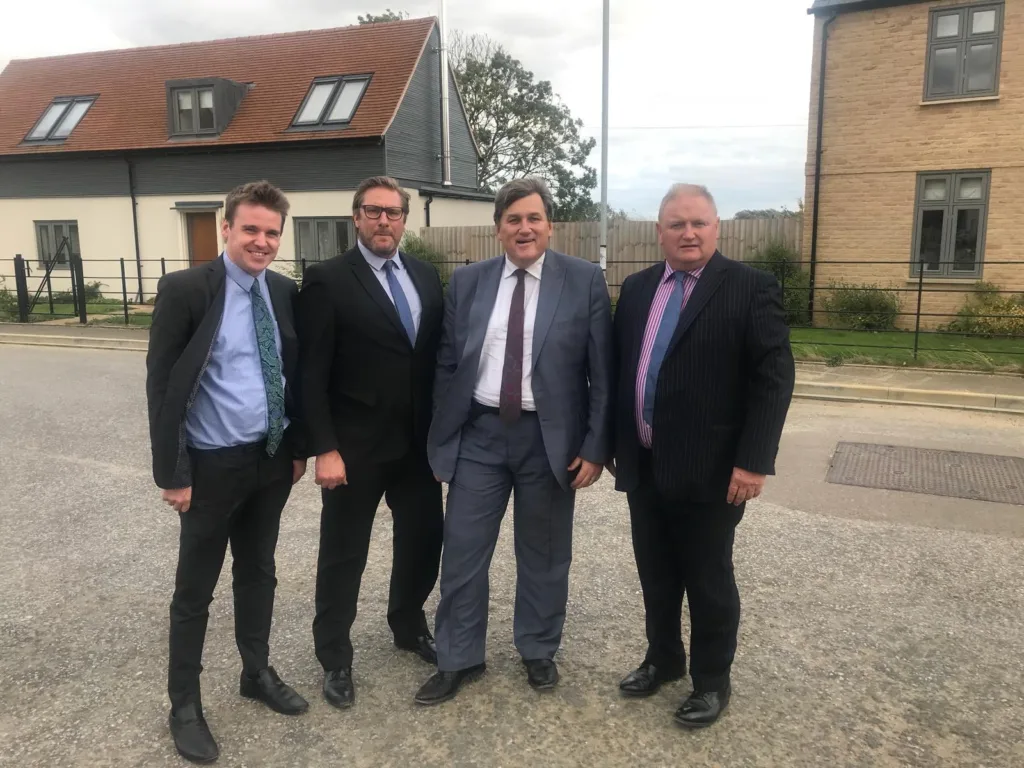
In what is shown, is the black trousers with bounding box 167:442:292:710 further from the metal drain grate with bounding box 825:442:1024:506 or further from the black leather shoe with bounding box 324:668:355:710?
the metal drain grate with bounding box 825:442:1024:506

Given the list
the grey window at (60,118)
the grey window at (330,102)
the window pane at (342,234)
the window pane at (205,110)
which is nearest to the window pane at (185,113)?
the window pane at (205,110)

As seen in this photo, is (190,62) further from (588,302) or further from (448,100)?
(588,302)

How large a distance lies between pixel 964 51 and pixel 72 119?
23.4 metres

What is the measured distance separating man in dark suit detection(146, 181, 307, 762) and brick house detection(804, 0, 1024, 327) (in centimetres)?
1331

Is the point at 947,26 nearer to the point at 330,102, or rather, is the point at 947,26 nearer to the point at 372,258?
the point at 330,102

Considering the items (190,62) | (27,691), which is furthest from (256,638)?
(190,62)

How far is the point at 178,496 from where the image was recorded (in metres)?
2.76

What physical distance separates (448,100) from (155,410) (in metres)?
22.9

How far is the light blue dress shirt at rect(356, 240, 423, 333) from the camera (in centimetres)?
319

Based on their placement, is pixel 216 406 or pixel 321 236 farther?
pixel 321 236

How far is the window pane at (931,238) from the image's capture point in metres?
14.7

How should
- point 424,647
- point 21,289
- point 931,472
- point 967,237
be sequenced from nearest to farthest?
point 424,647
point 931,472
point 967,237
point 21,289

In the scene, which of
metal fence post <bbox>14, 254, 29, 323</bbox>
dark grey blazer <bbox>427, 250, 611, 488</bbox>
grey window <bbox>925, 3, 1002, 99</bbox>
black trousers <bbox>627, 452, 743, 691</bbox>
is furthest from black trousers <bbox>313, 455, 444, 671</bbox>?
metal fence post <bbox>14, 254, 29, 323</bbox>

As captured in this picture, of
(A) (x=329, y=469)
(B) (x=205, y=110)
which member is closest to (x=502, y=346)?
(A) (x=329, y=469)
